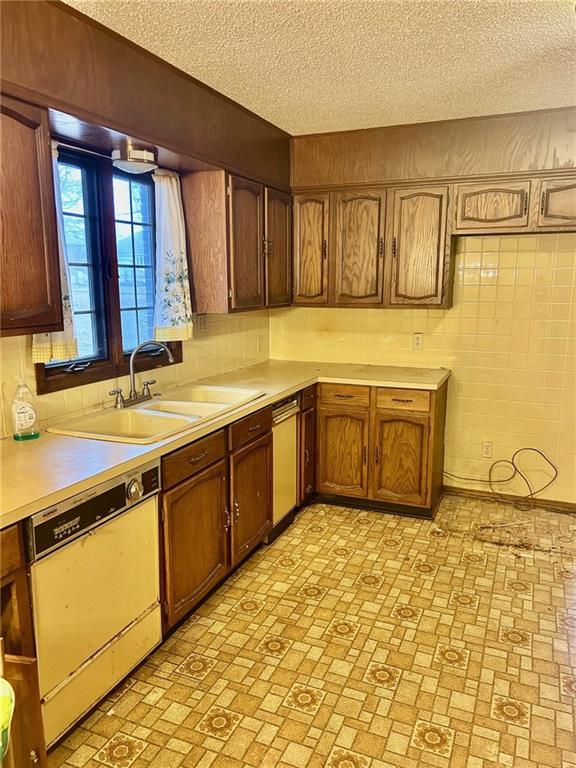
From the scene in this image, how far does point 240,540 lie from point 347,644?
76 centimetres

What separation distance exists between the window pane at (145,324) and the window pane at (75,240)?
0.48 metres

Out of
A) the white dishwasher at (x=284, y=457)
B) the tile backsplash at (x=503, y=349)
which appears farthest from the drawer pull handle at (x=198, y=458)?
the tile backsplash at (x=503, y=349)

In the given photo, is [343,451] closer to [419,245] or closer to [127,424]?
[419,245]

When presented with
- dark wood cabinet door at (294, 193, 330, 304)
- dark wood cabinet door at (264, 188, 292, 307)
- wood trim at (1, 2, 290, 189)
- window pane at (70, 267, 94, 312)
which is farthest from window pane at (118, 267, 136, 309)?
dark wood cabinet door at (294, 193, 330, 304)

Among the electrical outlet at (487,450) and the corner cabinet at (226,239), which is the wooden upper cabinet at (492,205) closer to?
the corner cabinet at (226,239)

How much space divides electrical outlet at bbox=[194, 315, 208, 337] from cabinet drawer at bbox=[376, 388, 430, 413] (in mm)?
1169

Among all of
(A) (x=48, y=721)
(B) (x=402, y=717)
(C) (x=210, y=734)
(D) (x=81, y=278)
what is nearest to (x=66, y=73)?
(D) (x=81, y=278)

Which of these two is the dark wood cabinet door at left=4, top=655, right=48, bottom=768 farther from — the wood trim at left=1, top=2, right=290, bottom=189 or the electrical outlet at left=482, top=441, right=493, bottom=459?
the electrical outlet at left=482, top=441, right=493, bottom=459

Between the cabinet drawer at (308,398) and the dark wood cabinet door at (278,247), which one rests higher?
the dark wood cabinet door at (278,247)

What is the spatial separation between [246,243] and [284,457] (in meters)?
1.30

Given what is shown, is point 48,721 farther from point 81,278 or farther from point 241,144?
point 241,144

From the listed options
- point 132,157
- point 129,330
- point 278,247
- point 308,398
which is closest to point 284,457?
point 308,398

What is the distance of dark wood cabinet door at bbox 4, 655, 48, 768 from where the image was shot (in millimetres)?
1106

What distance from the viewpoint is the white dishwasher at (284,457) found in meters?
3.25
